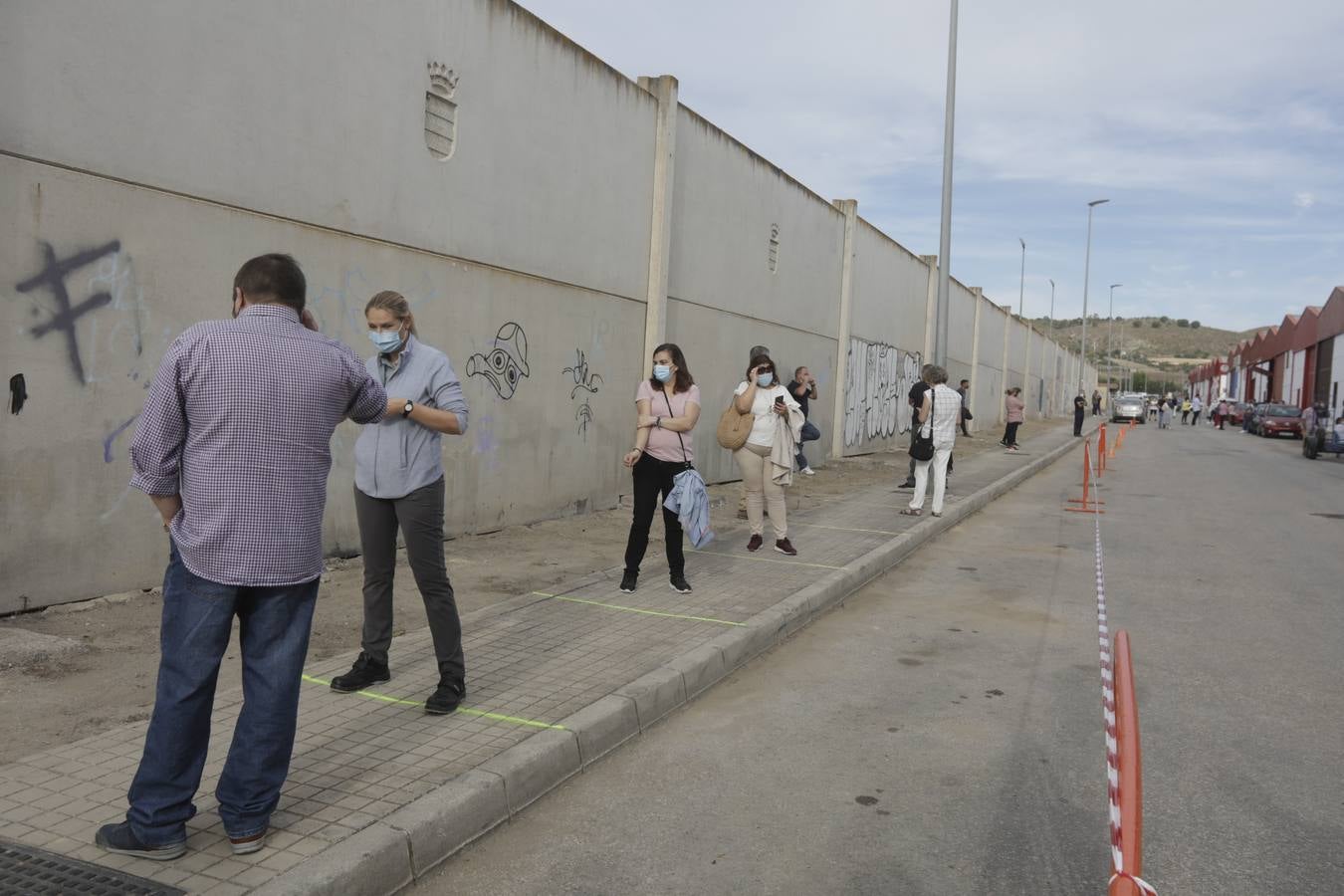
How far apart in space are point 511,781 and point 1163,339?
18697 cm

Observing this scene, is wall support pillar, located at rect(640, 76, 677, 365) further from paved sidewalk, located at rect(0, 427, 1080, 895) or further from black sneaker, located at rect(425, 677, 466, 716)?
black sneaker, located at rect(425, 677, 466, 716)

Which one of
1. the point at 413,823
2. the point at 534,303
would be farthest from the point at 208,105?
the point at 413,823

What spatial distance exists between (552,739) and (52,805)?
5.70 feet

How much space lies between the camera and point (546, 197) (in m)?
10.3

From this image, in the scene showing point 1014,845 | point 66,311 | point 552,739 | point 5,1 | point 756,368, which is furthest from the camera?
point 756,368

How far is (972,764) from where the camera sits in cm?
449

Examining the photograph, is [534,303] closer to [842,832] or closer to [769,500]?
[769,500]

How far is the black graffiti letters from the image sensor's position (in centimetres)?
577

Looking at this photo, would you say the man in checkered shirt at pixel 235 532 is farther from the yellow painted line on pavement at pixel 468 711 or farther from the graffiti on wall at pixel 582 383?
the graffiti on wall at pixel 582 383

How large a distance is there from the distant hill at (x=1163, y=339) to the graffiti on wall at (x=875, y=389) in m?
135

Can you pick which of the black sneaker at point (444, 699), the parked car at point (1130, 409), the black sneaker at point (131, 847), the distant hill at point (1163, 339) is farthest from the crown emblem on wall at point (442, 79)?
the distant hill at point (1163, 339)

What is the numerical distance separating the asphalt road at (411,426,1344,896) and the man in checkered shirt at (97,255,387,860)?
771 mm

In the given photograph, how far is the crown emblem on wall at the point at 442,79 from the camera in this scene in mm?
8602

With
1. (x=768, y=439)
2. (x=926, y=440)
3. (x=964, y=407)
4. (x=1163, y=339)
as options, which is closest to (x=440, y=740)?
(x=768, y=439)
